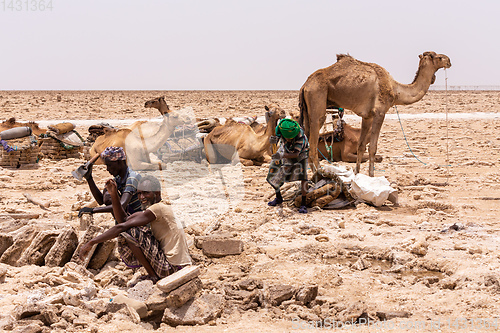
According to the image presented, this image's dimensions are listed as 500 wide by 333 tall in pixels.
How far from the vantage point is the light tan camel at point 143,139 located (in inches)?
427

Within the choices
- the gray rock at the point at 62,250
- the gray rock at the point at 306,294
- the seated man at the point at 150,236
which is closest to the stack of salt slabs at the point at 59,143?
the gray rock at the point at 62,250

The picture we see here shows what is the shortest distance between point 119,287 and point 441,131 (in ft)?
51.3

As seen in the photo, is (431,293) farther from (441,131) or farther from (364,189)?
(441,131)

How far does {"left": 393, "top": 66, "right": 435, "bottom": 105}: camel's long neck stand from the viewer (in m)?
9.84

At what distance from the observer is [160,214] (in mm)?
4578

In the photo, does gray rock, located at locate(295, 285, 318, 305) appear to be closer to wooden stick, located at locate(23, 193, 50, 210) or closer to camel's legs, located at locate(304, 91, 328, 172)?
camel's legs, located at locate(304, 91, 328, 172)

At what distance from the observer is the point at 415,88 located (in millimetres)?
10086

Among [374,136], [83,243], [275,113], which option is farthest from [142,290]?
[374,136]

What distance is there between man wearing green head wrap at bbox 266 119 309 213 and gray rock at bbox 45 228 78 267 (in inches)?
139

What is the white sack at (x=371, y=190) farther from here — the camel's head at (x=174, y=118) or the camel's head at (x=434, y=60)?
the camel's head at (x=174, y=118)

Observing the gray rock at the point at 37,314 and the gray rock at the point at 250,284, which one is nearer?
the gray rock at the point at 37,314

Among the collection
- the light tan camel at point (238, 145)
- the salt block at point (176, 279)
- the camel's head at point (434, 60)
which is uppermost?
the camel's head at point (434, 60)

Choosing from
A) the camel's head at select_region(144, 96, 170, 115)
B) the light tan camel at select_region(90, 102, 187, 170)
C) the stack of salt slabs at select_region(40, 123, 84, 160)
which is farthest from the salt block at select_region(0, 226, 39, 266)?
the stack of salt slabs at select_region(40, 123, 84, 160)

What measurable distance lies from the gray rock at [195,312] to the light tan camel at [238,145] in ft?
24.6
